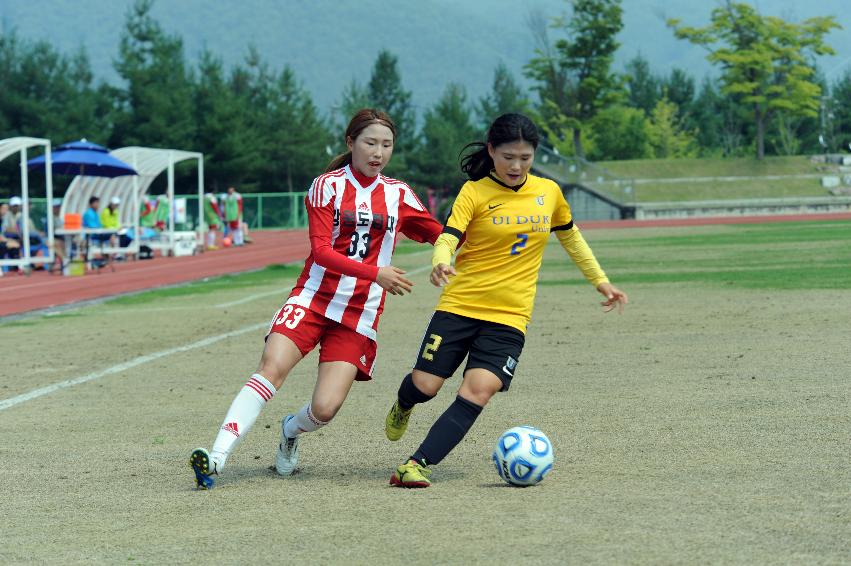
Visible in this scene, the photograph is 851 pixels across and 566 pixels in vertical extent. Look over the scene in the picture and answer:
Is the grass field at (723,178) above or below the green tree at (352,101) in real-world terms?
below

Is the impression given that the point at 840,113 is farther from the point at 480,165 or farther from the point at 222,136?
the point at 480,165

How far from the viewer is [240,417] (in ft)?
22.0

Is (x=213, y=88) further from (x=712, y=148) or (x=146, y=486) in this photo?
(x=146, y=486)

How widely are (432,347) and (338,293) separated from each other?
0.58 metres

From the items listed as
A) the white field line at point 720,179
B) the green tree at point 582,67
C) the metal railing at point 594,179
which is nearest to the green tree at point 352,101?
the green tree at point 582,67

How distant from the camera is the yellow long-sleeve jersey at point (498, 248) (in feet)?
22.6

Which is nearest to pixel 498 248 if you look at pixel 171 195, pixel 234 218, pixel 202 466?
pixel 202 466

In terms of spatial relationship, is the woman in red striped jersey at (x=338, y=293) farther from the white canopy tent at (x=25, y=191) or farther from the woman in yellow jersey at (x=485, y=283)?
the white canopy tent at (x=25, y=191)

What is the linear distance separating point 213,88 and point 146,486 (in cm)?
6771

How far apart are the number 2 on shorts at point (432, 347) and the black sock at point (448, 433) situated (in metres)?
0.26

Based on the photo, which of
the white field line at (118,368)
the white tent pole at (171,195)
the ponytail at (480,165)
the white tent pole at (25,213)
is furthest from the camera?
the white tent pole at (171,195)

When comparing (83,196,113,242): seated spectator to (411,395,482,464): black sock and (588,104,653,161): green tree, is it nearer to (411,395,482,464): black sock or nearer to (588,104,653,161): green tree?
(411,395,482,464): black sock

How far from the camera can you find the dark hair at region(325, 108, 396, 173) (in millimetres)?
6953

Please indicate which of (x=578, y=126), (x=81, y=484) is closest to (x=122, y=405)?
(x=81, y=484)
